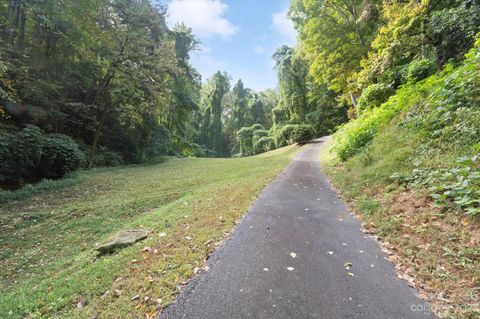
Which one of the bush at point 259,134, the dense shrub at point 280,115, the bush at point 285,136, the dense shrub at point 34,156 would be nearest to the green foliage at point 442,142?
the dense shrub at point 34,156

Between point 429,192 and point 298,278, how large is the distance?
9.79 ft

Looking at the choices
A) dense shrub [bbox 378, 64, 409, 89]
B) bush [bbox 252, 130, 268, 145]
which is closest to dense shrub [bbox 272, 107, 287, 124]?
bush [bbox 252, 130, 268, 145]

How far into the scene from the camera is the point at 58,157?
10750mm

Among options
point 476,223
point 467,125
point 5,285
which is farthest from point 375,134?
point 5,285

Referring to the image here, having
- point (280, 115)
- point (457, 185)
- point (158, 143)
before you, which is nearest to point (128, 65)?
point (158, 143)

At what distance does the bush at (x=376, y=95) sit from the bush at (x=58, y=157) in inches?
579

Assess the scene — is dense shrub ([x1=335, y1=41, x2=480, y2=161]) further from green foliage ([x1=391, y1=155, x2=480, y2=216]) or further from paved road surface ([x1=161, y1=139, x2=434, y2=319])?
paved road surface ([x1=161, y1=139, x2=434, y2=319])

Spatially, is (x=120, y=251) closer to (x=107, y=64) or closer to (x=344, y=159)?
(x=344, y=159)

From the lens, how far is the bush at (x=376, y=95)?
10855 mm

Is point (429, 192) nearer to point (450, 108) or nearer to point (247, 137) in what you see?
point (450, 108)

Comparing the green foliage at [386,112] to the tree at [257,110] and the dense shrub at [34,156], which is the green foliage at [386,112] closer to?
the dense shrub at [34,156]

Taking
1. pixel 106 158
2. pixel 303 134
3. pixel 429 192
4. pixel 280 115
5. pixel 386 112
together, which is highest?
pixel 280 115

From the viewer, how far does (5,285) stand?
382 cm

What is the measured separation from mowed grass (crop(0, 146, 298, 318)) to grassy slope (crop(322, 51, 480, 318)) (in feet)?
8.73
